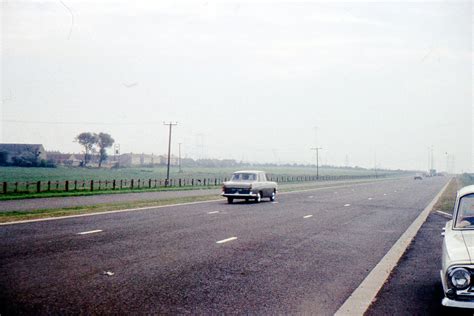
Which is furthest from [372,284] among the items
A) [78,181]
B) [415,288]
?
[78,181]

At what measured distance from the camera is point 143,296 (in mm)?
6488

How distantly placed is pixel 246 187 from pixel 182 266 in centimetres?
1831

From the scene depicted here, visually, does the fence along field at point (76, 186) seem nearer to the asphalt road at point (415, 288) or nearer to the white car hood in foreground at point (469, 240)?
the asphalt road at point (415, 288)

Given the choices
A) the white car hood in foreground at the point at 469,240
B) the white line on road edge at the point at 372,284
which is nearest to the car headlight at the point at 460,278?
the white car hood in foreground at the point at 469,240

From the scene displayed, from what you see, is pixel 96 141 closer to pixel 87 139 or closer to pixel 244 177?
pixel 87 139

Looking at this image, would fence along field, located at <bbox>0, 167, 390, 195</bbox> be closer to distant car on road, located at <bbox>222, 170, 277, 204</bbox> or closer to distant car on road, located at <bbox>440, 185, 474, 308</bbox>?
distant car on road, located at <bbox>222, 170, 277, 204</bbox>

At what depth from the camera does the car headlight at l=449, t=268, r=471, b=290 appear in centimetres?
516

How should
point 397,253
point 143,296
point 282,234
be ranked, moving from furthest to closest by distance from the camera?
1. point 282,234
2. point 397,253
3. point 143,296

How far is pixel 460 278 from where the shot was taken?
17.1ft

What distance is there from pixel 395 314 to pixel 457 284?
114 cm

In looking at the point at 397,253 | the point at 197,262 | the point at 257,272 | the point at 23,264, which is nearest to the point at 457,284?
the point at 257,272

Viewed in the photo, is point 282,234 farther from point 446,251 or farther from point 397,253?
point 446,251

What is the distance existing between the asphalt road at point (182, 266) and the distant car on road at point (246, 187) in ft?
34.9

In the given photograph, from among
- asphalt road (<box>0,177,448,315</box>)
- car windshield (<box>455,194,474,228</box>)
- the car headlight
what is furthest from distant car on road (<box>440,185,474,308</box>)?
asphalt road (<box>0,177,448,315</box>)
